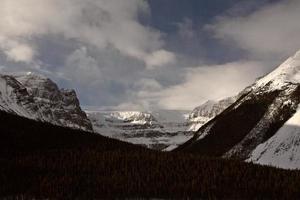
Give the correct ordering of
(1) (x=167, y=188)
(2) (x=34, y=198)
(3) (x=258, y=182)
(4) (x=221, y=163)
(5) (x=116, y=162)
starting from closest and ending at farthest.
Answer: (2) (x=34, y=198), (1) (x=167, y=188), (3) (x=258, y=182), (5) (x=116, y=162), (4) (x=221, y=163)

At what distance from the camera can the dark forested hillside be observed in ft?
325

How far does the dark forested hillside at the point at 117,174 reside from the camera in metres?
99.2

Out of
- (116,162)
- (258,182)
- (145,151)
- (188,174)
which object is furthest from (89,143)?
(258,182)

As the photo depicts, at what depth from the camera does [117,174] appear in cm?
10844

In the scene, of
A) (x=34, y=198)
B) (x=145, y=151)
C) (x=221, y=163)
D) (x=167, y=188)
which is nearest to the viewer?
(x=34, y=198)

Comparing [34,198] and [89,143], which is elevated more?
[89,143]

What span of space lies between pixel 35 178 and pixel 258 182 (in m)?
40.6

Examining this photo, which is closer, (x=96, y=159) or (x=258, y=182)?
(x=258, y=182)

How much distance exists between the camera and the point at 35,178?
102688 millimetres

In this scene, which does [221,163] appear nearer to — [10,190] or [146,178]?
[146,178]

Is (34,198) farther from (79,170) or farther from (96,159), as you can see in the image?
(96,159)

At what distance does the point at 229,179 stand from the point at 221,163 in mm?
15933

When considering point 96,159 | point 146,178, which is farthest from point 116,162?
point 146,178

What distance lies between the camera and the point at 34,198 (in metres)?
93.2
